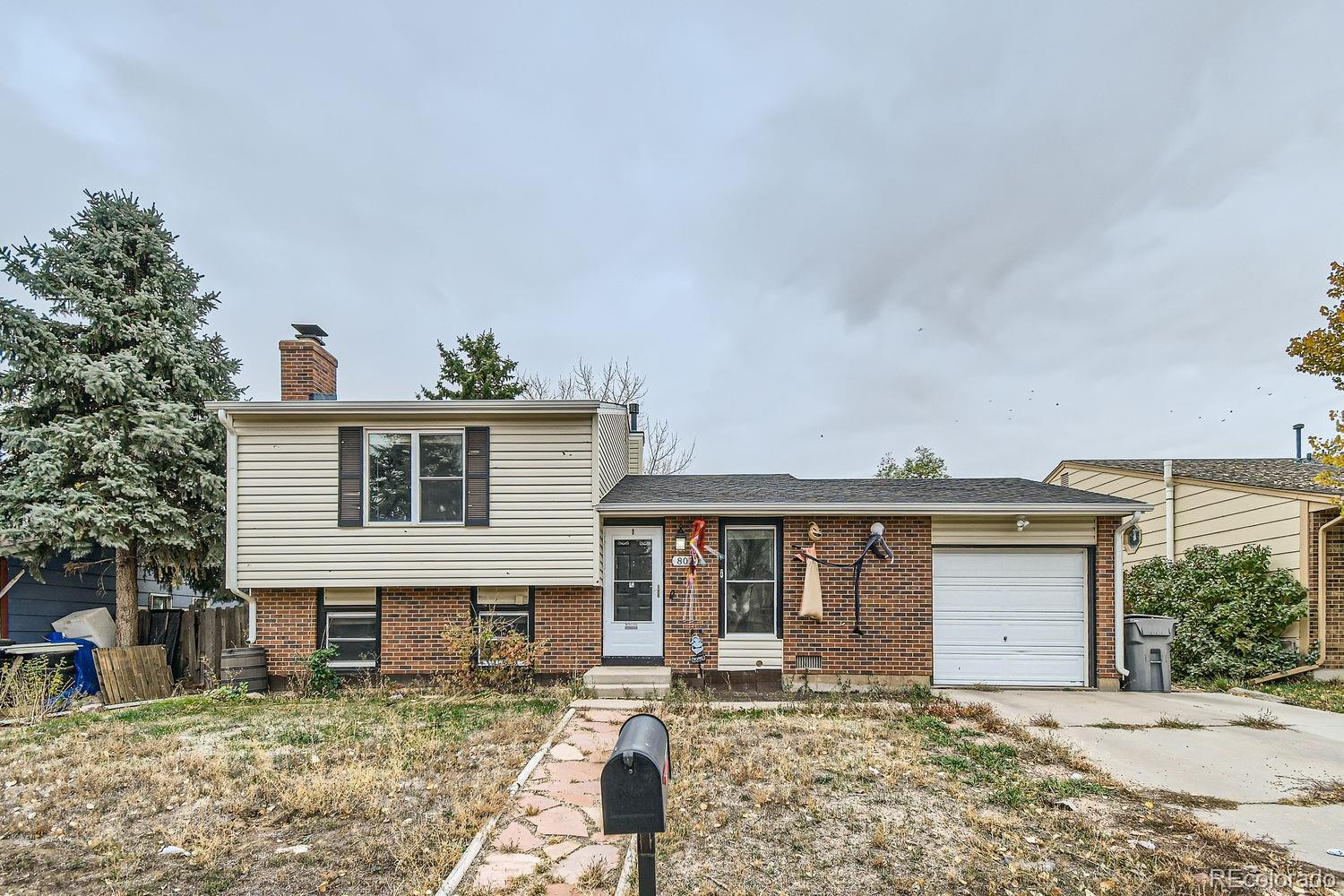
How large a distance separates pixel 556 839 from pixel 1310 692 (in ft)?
36.3

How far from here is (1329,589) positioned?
35.1 feet

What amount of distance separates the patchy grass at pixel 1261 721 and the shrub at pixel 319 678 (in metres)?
11.4

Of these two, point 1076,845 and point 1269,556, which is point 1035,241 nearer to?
point 1269,556

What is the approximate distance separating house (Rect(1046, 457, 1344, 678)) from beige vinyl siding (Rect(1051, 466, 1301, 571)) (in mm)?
16

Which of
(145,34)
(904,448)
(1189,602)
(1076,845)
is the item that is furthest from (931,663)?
(904,448)

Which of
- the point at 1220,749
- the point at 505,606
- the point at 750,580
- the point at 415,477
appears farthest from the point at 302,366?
the point at 1220,749

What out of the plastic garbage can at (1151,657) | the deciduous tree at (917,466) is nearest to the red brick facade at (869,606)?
the plastic garbage can at (1151,657)

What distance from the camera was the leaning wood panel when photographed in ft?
33.3

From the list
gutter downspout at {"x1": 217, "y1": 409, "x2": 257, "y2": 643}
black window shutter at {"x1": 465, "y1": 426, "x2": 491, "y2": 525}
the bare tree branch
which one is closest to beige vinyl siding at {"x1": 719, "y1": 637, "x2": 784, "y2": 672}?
black window shutter at {"x1": 465, "y1": 426, "x2": 491, "y2": 525}

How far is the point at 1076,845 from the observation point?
4391mm

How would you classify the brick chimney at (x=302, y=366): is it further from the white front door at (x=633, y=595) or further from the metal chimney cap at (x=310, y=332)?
the white front door at (x=633, y=595)

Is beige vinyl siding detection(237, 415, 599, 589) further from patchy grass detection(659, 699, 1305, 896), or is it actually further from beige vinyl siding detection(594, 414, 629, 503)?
patchy grass detection(659, 699, 1305, 896)

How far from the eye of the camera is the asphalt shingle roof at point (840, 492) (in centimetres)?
1034

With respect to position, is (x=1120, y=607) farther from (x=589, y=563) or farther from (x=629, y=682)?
(x=589, y=563)
